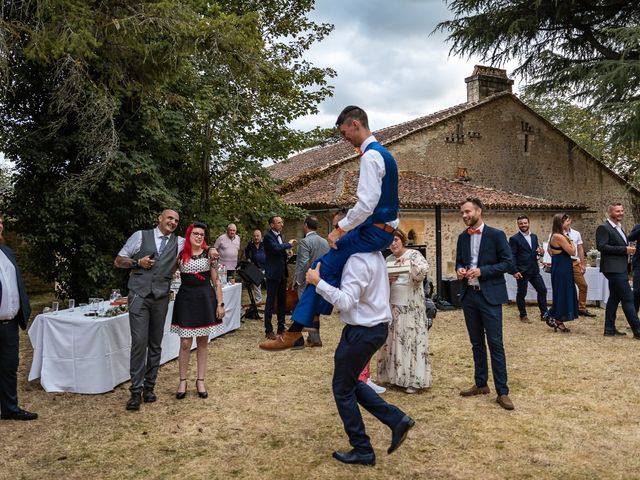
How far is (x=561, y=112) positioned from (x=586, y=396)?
35.1 metres

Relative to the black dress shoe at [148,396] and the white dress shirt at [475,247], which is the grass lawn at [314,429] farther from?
the white dress shirt at [475,247]

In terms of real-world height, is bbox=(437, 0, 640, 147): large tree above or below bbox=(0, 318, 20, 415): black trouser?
above

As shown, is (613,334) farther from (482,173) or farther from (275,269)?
(482,173)

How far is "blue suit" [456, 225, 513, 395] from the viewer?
5.06 metres

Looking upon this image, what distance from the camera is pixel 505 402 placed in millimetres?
5043

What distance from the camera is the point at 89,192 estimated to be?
10.3m

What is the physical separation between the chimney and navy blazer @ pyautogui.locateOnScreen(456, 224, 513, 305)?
728 inches

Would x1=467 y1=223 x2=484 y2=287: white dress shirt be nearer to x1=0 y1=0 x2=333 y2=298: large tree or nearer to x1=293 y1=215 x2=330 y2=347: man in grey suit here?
x1=293 y1=215 x2=330 y2=347: man in grey suit

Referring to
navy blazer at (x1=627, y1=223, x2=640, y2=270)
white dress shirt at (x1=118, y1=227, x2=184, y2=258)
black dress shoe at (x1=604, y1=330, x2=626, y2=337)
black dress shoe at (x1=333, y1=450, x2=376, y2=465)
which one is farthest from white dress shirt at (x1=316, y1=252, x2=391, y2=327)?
black dress shoe at (x1=604, y1=330, x2=626, y2=337)

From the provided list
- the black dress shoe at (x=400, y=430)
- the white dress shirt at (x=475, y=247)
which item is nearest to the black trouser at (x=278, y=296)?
the white dress shirt at (x=475, y=247)

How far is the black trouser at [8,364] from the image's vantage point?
15.6 ft

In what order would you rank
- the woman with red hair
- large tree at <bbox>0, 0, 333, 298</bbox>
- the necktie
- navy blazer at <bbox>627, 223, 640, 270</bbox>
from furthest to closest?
navy blazer at <bbox>627, 223, 640, 270</bbox>
large tree at <bbox>0, 0, 333, 298</bbox>
the woman with red hair
the necktie

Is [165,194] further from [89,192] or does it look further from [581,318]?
[581,318]

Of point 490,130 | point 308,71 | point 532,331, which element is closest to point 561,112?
point 490,130
